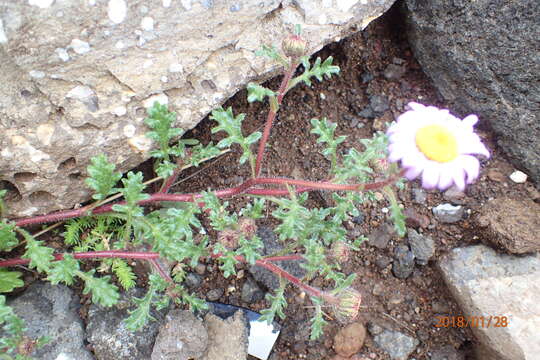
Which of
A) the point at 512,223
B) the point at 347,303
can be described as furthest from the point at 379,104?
the point at 347,303

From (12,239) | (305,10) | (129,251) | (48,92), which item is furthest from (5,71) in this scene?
(305,10)

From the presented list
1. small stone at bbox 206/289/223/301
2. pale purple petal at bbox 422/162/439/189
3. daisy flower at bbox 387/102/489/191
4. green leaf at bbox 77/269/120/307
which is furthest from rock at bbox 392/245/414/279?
green leaf at bbox 77/269/120/307

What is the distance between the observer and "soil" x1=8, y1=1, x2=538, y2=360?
11.0 ft

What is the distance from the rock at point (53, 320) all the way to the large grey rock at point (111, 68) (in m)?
0.48

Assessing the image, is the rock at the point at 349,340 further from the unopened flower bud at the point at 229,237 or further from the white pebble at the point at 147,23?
the white pebble at the point at 147,23

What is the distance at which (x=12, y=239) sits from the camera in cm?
289

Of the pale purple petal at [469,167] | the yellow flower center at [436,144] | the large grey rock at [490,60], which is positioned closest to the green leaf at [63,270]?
the yellow flower center at [436,144]

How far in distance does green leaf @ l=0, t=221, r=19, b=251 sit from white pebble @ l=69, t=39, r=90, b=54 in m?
0.97

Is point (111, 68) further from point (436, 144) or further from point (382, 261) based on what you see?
point (382, 261)

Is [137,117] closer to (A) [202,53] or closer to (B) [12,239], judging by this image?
(A) [202,53]

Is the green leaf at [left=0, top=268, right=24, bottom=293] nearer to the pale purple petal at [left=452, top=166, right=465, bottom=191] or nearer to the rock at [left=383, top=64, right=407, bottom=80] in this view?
the pale purple petal at [left=452, top=166, right=465, bottom=191]

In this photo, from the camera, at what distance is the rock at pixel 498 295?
302 cm

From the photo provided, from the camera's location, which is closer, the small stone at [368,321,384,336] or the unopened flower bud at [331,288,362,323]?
the unopened flower bud at [331,288,362,323]

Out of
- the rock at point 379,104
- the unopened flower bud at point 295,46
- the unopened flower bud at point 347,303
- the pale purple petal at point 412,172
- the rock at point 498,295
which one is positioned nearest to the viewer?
the pale purple petal at point 412,172
